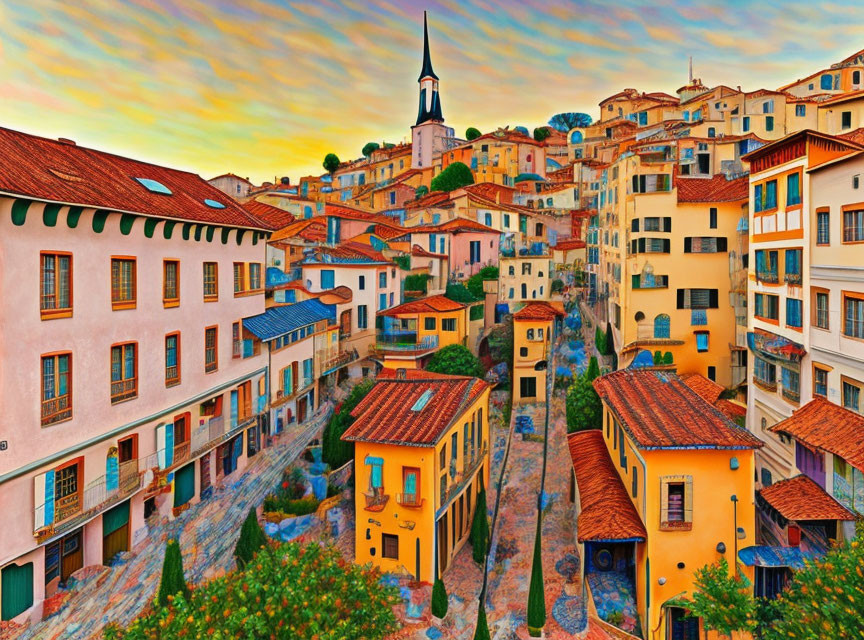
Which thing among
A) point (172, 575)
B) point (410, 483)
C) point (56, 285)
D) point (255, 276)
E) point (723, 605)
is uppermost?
point (255, 276)

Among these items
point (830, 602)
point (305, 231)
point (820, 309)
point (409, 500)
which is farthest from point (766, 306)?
point (305, 231)

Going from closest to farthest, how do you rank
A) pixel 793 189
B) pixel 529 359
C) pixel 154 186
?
pixel 154 186, pixel 793 189, pixel 529 359

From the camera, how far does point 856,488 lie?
20484 millimetres

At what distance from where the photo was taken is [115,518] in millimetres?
21359

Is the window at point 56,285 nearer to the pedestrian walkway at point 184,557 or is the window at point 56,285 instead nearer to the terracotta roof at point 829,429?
the pedestrian walkway at point 184,557

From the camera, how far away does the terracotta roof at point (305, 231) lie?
51.0 meters

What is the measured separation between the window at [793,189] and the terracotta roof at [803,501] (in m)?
11.1

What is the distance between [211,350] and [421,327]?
19024 millimetres

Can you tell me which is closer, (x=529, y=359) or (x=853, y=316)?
(x=853, y=316)

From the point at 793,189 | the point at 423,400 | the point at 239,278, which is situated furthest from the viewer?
the point at 239,278

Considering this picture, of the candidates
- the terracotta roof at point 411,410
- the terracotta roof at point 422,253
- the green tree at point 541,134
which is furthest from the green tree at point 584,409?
the green tree at point 541,134

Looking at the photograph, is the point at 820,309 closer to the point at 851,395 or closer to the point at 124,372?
the point at 851,395

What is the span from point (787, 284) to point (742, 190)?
14.7 m

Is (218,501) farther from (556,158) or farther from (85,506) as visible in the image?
(556,158)
